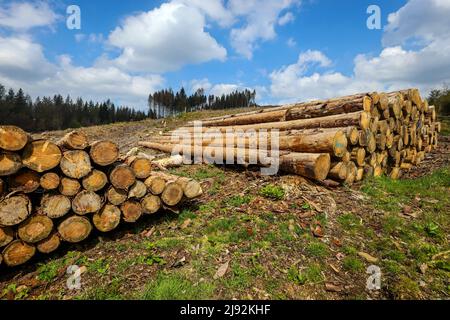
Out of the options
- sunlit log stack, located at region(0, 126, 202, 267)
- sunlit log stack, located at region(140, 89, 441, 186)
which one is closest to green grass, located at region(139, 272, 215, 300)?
sunlit log stack, located at region(0, 126, 202, 267)

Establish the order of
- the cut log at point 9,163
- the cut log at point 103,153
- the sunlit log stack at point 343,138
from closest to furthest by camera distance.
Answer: the cut log at point 9,163 → the cut log at point 103,153 → the sunlit log stack at point 343,138

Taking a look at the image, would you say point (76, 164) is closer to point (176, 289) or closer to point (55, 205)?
A: point (55, 205)

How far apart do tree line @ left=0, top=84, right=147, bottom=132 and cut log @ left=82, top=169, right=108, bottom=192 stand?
188ft

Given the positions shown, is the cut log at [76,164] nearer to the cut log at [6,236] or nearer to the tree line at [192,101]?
the cut log at [6,236]

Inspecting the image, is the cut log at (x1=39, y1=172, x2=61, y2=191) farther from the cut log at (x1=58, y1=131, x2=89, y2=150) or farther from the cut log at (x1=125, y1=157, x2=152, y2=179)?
the cut log at (x1=125, y1=157, x2=152, y2=179)

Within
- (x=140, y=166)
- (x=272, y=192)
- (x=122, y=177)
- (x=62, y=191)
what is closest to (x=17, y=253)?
(x=62, y=191)

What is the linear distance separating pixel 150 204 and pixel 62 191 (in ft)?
4.47

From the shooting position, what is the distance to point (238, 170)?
7480 millimetres

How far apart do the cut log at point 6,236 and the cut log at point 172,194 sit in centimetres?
217

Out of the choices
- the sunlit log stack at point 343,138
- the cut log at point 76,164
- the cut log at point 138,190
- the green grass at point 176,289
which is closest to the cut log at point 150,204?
the cut log at point 138,190

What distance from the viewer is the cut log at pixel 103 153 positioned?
13.3 ft
